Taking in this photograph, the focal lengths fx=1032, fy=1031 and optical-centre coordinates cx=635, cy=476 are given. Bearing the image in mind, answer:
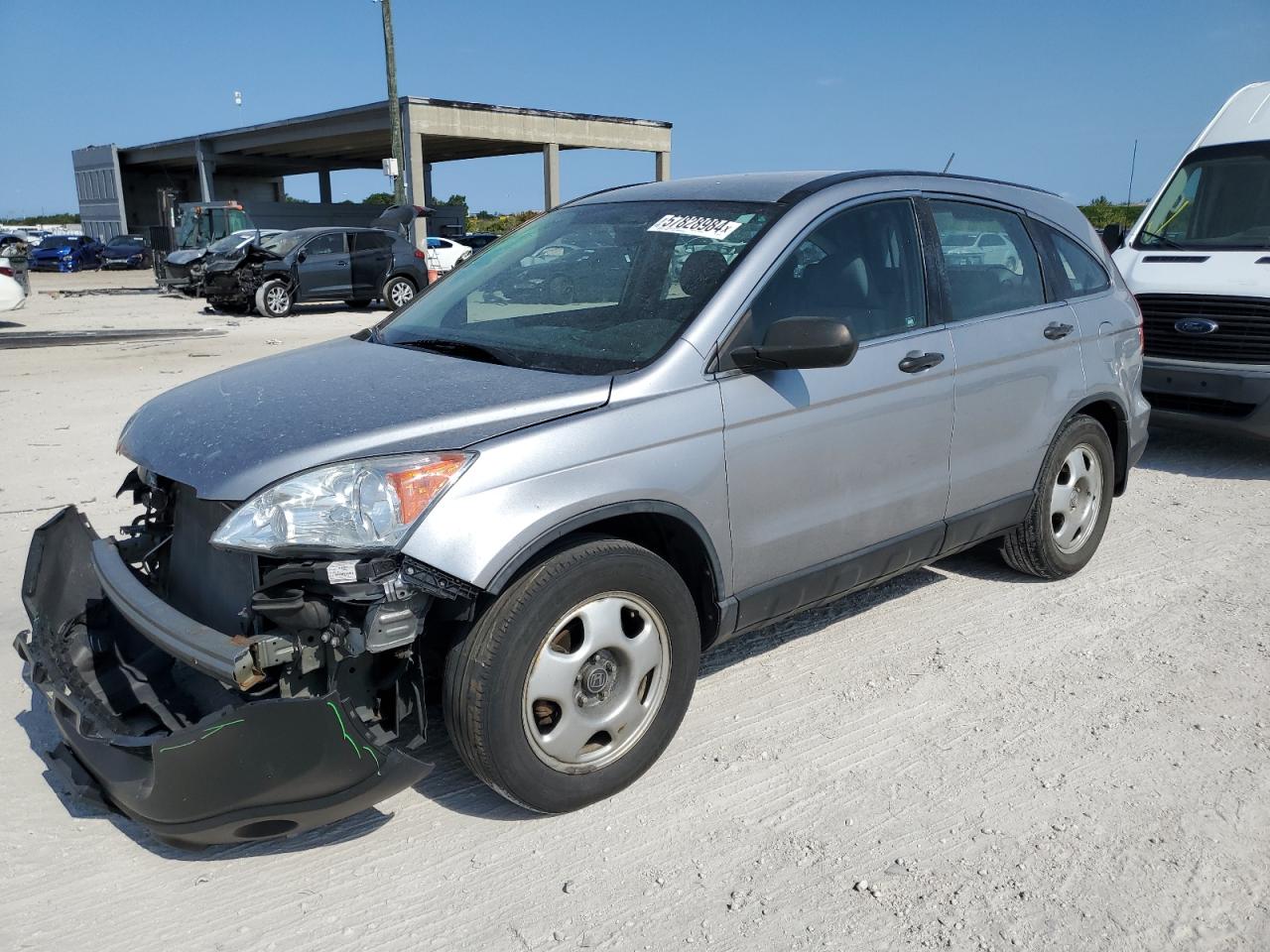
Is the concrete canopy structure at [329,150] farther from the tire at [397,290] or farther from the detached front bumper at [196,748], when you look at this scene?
Result: the detached front bumper at [196,748]

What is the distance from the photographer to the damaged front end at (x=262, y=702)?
8.20ft

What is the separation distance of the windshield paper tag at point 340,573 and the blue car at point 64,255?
43.1 m

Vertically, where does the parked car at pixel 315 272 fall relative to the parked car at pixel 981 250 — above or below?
below

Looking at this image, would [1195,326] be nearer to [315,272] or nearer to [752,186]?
[752,186]

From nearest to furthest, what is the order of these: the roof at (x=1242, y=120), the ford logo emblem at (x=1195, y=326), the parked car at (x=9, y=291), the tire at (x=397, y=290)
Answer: the ford logo emblem at (x=1195, y=326) → the roof at (x=1242, y=120) → the parked car at (x=9, y=291) → the tire at (x=397, y=290)

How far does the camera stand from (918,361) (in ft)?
12.7

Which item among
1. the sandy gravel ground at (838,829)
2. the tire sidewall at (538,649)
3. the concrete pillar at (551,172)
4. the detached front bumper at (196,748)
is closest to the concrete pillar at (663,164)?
the concrete pillar at (551,172)

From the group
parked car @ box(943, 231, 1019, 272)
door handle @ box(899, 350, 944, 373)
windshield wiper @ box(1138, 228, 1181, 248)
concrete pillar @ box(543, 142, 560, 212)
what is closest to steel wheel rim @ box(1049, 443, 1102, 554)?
parked car @ box(943, 231, 1019, 272)

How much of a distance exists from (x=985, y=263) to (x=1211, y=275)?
3.85m

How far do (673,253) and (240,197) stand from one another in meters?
48.9

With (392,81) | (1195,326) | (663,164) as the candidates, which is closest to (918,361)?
(1195,326)

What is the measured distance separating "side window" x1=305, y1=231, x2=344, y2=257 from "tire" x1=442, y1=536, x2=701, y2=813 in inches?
701

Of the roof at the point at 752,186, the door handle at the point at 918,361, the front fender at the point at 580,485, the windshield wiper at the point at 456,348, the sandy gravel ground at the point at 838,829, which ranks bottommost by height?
the sandy gravel ground at the point at 838,829

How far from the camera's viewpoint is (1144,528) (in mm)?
5852
